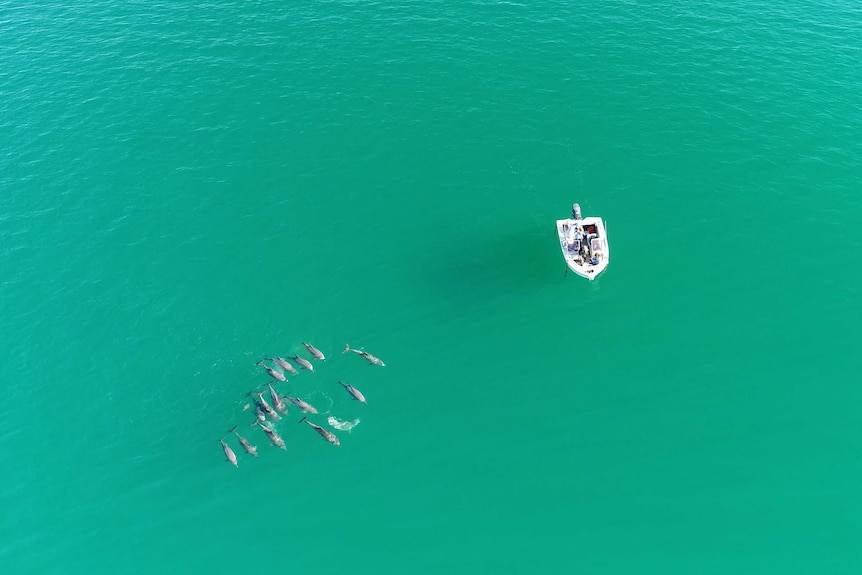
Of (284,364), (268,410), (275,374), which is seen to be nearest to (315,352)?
(284,364)

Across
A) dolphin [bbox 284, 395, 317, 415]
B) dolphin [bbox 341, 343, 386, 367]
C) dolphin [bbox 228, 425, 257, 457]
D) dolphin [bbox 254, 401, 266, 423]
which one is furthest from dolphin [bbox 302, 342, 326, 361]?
dolphin [bbox 228, 425, 257, 457]

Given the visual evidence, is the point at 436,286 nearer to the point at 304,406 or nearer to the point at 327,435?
the point at 304,406

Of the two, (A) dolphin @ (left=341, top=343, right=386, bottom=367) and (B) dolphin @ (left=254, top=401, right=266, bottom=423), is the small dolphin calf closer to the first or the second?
(B) dolphin @ (left=254, top=401, right=266, bottom=423)

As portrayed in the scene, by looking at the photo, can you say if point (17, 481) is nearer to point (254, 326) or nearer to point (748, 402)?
point (254, 326)

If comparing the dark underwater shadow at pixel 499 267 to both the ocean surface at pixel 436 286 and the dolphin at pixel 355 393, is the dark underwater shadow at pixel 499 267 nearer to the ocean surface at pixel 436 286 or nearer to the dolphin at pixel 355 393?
the ocean surface at pixel 436 286

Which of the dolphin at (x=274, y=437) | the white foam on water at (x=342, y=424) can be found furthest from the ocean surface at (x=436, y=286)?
the dolphin at (x=274, y=437)

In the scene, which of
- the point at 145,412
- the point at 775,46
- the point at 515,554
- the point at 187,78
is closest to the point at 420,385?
the point at 515,554

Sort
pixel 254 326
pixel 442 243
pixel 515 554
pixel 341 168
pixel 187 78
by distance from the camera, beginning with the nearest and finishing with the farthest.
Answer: pixel 515 554
pixel 254 326
pixel 442 243
pixel 341 168
pixel 187 78
